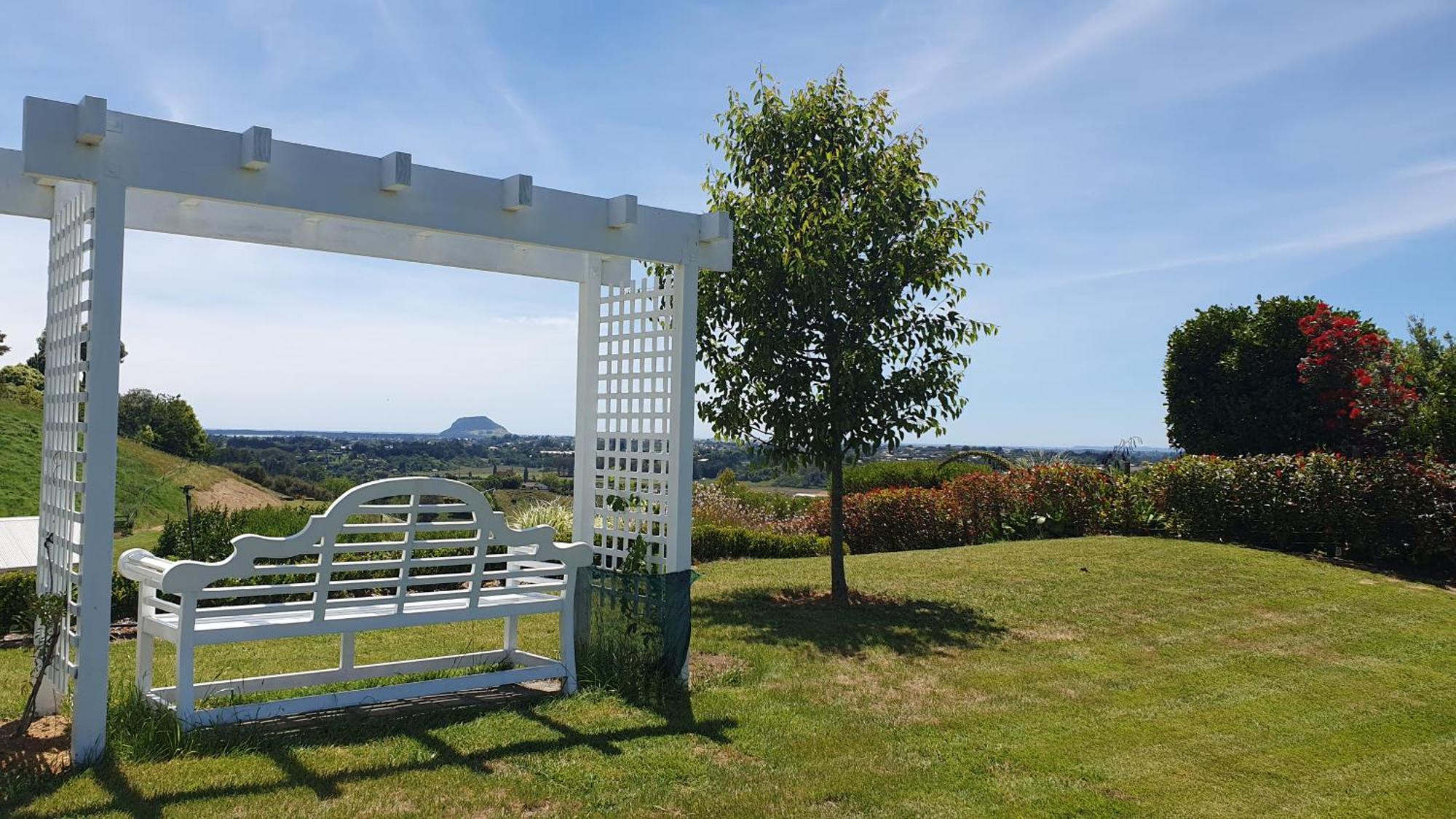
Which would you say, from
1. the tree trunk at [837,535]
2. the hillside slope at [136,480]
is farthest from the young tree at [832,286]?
the hillside slope at [136,480]

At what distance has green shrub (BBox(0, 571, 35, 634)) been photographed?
6.94 m

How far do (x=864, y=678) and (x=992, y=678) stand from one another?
2.67 ft

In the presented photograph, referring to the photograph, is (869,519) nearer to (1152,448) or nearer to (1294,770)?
(1152,448)

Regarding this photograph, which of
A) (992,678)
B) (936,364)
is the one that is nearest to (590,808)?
(992,678)

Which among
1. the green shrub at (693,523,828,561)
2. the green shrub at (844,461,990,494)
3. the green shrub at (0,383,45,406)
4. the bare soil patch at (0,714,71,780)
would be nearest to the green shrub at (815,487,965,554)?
the green shrub at (693,523,828,561)

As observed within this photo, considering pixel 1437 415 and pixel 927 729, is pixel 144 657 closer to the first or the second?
pixel 927 729

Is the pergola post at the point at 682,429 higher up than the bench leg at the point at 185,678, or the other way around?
the pergola post at the point at 682,429

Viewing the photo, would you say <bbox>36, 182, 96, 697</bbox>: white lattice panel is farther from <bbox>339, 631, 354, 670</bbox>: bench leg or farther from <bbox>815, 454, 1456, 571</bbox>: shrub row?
<bbox>815, 454, 1456, 571</bbox>: shrub row

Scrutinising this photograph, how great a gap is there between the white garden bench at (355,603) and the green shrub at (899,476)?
10439 millimetres

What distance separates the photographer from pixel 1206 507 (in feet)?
39.9

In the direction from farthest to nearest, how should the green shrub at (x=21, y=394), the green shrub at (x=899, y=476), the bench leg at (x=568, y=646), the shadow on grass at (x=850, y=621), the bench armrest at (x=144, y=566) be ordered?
the green shrub at (x=21, y=394)
the green shrub at (x=899, y=476)
the shadow on grass at (x=850, y=621)
the bench leg at (x=568, y=646)
the bench armrest at (x=144, y=566)

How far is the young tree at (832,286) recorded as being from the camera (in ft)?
28.3

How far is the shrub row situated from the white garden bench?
8.32 metres

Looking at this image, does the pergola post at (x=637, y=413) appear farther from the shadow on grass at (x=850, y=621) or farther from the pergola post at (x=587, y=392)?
the shadow on grass at (x=850, y=621)
